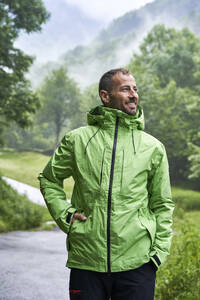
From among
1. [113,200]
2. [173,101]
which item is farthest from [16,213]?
[173,101]

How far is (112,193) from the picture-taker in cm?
219

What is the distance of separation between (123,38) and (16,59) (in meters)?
88.7

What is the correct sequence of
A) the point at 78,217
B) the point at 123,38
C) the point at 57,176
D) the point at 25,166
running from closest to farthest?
the point at 78,217, the point at 57,176, the point at 25,166, the point at 123,38

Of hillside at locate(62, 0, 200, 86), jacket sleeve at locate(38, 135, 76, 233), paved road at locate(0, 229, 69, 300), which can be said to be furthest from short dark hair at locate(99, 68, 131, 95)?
hillside at locate(62, 0, 200, 86)

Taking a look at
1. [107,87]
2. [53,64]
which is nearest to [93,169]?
[107,87]

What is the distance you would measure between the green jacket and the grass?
26.1m

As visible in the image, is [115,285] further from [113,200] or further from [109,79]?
[109,79]

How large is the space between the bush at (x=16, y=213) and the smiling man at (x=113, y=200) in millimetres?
10466

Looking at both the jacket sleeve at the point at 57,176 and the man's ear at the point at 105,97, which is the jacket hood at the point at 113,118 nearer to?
the man's ear at the point at 105,97

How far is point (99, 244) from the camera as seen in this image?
2.14 meters

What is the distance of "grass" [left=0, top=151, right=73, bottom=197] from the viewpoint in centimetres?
3228

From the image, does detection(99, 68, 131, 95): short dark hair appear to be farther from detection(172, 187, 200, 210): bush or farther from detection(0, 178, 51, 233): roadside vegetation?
detection(172, 187, 200, 210): bush

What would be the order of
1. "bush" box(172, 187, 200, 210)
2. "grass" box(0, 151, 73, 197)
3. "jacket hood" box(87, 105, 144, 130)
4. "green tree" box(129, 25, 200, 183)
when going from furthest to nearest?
"grass" box(0, 151, 73, 197), "green tree" box(129, 25, 200, 183), "bush" box(172, 187, 200, 210), "jacket hood" box(87, 105, 144, 130)

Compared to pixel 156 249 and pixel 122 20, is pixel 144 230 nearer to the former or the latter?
pixel 156 249
